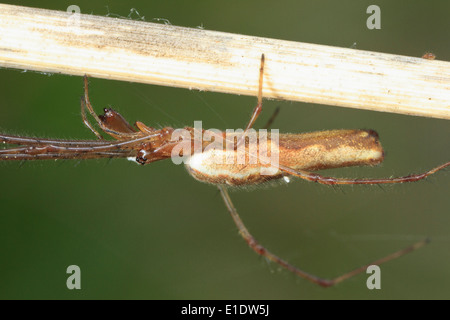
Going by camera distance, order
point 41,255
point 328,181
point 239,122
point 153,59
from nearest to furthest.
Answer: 1. point 153,59
2. point 328,181
3. point 41,255
4. point 239,122

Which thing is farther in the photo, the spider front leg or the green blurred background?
the green blurred background

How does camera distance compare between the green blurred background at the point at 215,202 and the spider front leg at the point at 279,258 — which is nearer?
the spider front leg at the point at 279,258

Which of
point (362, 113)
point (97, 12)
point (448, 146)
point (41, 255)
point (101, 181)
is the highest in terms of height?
point (97, 12)

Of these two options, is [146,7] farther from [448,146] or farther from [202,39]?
[448,146]

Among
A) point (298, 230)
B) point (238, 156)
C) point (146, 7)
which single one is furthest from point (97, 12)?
point (298, 230)

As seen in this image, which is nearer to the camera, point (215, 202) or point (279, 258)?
point (279, 258)

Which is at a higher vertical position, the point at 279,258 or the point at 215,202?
the point at 215,202

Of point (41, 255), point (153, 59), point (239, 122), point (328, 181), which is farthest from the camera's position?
point (239, 122)

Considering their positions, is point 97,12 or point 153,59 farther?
point 97,12
